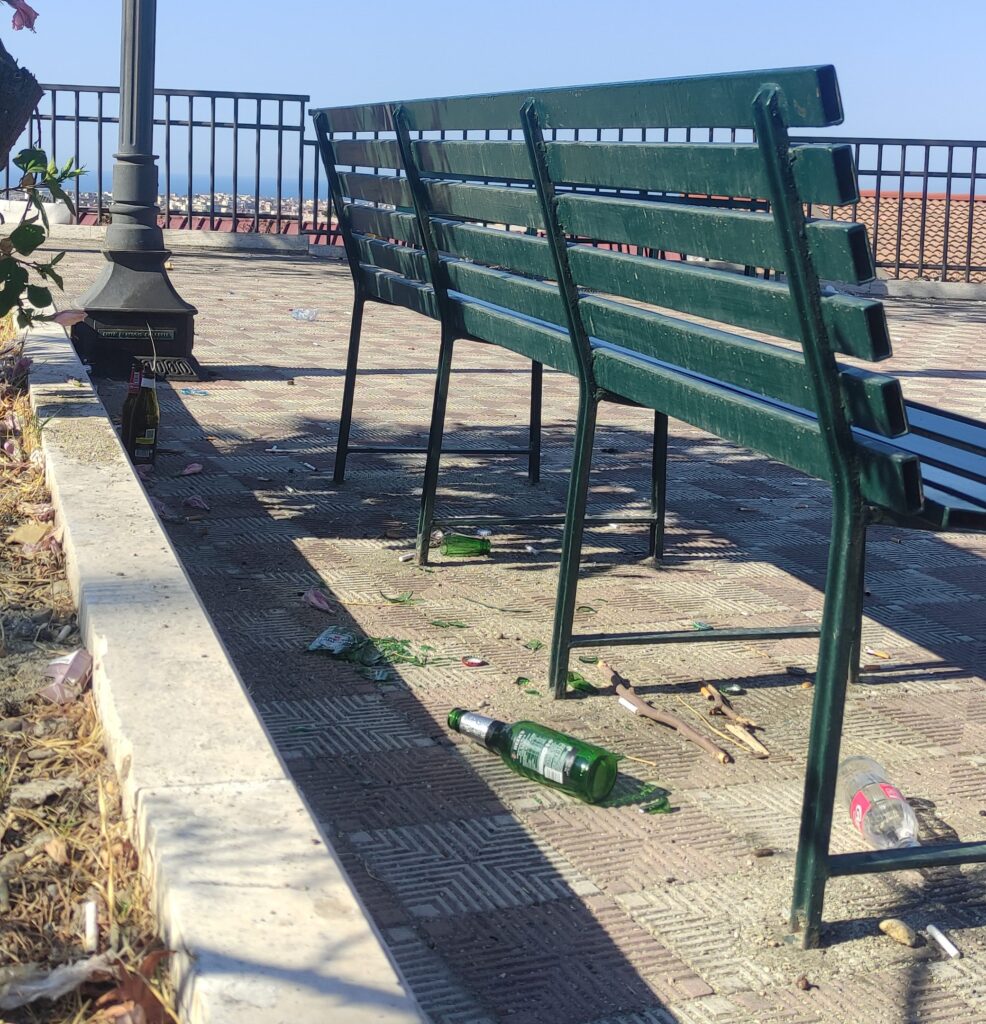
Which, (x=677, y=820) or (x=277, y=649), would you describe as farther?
(x=277, y=649)

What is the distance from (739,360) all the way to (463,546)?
1.99 metres

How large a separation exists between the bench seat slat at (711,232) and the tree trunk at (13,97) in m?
→ 1.76

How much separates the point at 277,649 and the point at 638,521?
4.50 feet

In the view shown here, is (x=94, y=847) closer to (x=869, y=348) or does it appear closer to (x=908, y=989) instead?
(x=908, y=989)

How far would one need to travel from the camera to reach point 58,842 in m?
2.12

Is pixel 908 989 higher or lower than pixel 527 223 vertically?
lower

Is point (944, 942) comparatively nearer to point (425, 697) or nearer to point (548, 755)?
point (548, 755)

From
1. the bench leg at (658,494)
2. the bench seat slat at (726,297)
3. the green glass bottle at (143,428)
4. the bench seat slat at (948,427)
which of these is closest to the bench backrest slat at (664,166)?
the bench seat slat at (726,297)

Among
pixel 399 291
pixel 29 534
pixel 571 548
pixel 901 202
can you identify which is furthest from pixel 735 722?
pixel 901 202

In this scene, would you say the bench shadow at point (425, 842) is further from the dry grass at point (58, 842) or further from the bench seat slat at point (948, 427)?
the bench seat slat at point (948, 427)

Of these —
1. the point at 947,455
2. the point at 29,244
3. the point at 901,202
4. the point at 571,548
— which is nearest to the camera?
the point at 947,455

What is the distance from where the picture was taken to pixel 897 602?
13.3ft

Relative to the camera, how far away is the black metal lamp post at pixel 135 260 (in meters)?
7.07

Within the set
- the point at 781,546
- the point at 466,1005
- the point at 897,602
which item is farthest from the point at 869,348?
the point at 781,546
